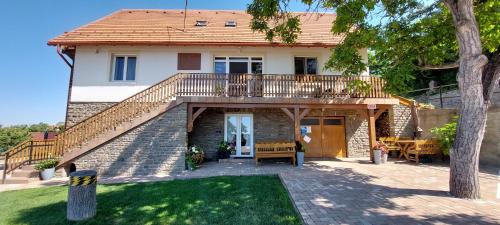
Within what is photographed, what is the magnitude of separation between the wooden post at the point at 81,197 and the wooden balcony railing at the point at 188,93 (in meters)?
4.67

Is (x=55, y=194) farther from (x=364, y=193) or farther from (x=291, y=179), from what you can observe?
(x=364, y=193)

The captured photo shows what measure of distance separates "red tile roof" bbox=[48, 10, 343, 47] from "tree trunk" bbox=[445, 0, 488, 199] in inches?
221

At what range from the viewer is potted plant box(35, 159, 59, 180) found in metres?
8.64

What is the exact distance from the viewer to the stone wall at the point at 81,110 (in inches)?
435

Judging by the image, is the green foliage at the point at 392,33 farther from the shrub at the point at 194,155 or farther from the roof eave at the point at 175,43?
the shrub at the point at 194,155

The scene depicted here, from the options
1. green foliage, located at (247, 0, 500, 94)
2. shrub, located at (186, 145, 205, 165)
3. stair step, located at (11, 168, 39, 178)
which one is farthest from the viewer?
shrub, located at (186, 145, 205, 165)

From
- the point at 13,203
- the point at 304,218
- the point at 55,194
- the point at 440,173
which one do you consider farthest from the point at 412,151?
the point at 13,203

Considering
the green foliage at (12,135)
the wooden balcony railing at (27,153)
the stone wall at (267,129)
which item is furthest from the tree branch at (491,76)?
the green foliage at (12,135)

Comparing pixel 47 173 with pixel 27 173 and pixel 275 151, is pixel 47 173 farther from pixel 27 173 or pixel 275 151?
pixel 275 151

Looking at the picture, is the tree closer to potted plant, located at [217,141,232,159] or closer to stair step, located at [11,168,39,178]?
potted plant, located at [217,141,232,159]

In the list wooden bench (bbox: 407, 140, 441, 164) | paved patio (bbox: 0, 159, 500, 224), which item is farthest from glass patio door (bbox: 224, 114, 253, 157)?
wooden bench (bbox: 407, 140, 441, 164)

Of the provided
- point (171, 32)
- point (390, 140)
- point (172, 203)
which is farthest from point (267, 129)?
point (172, 203)

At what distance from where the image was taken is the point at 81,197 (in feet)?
15.9

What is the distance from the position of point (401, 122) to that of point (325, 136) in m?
3.75
